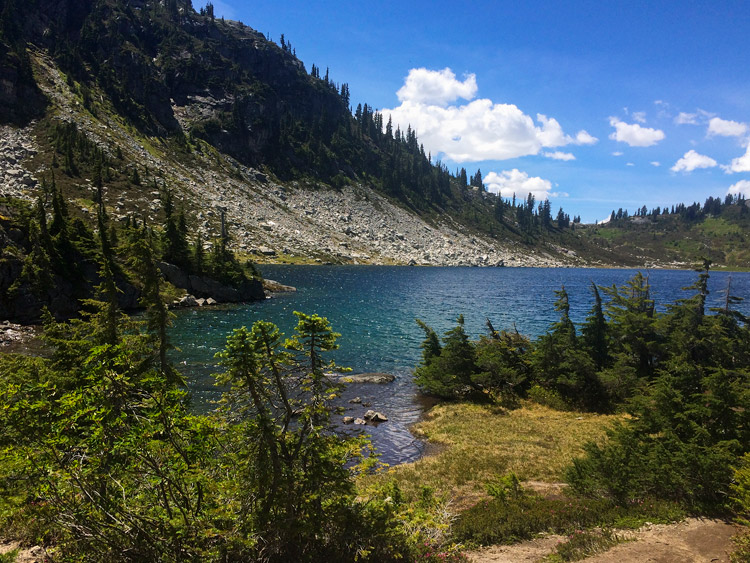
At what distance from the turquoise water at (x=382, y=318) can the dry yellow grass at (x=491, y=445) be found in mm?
2098

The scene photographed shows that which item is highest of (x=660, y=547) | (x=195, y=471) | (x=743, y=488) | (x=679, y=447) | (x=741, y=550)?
(x=195, y=471)

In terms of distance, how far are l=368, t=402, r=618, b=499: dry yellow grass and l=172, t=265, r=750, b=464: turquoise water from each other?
210cm

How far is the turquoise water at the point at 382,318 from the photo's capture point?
3017 centimetres

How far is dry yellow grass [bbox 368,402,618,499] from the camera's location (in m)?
19.0

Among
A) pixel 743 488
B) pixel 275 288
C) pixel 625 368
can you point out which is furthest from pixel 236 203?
pixel 743 488

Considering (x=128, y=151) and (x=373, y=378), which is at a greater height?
(x=128, y=151)

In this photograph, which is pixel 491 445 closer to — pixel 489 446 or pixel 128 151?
pixel 489 446

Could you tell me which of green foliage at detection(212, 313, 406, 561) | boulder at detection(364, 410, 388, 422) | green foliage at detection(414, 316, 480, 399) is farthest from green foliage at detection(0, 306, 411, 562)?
green foliage at detection(414, 316, 480, 399)

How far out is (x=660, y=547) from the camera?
37.1ft

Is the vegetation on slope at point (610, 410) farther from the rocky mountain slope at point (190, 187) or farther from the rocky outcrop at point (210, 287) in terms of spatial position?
the rocky mountain slope at point (190, 187)

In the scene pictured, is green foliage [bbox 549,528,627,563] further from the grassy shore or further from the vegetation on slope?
the grassy shore

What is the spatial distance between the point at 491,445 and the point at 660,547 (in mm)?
12535

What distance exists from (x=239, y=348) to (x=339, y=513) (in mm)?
4537

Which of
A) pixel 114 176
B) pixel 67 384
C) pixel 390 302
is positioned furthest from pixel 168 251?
pixel 114 176
